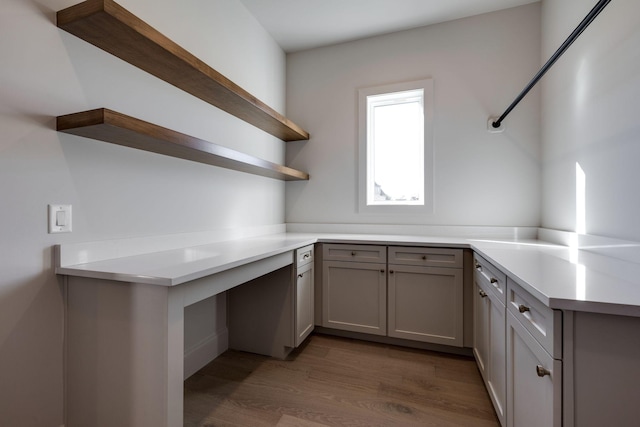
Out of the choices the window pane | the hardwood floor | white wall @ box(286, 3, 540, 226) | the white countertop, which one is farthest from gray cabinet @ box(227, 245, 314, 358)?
the window pane

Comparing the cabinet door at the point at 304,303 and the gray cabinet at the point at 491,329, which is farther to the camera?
the cabinet door at the point at 304,303

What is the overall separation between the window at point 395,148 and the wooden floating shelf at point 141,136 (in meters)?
1.32

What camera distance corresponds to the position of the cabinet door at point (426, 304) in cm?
207

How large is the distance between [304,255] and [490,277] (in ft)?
3.92

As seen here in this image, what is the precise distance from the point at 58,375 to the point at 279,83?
275 cm

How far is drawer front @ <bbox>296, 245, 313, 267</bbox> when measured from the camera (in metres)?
2.07

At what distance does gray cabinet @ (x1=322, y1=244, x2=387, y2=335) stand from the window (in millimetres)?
655

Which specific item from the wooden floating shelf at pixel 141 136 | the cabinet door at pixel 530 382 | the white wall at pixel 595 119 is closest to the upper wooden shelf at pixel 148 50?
the wooden floating shelf at pixel 141 136

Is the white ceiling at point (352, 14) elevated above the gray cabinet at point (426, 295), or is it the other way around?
the white ceiling at point (352, 14)

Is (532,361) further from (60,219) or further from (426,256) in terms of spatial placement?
(60,219)

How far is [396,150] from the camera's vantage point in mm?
2842

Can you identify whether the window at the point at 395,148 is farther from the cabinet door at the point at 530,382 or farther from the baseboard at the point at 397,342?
the cabinet door at the point at 530,382

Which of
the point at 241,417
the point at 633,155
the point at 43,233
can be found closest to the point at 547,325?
the point at 633,155

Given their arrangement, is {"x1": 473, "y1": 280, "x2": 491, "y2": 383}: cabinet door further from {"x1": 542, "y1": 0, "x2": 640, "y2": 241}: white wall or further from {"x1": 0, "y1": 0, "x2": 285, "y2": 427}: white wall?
{"x1": 0, "y1": 0, "x2": 285, "y2": 427}: white wall
